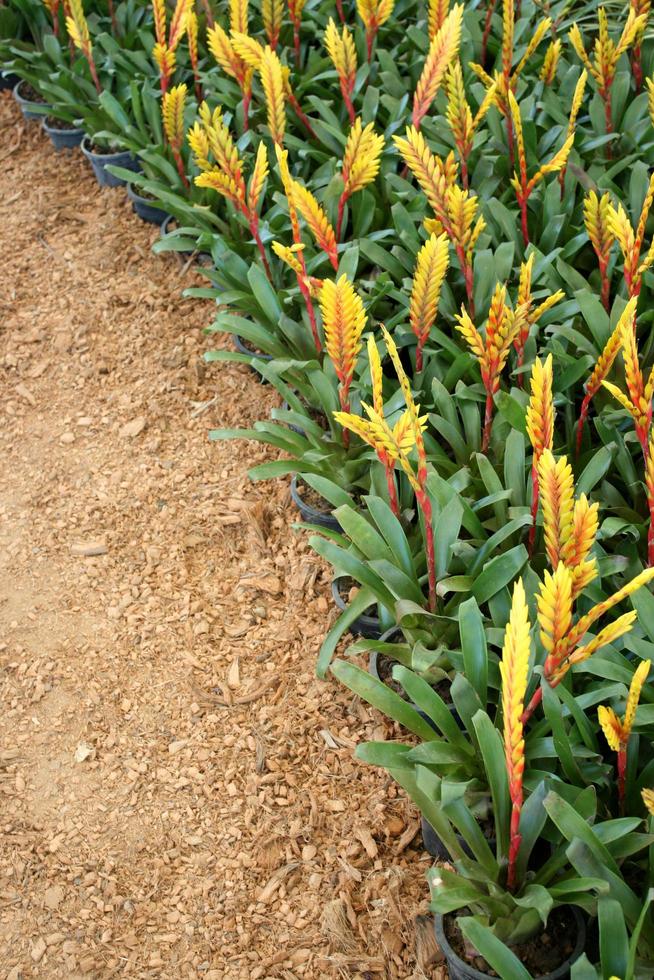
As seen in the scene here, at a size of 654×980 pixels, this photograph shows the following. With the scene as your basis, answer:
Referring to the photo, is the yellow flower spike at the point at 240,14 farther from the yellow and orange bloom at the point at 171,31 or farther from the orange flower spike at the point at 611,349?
the orange flower spike at the point at 611,349

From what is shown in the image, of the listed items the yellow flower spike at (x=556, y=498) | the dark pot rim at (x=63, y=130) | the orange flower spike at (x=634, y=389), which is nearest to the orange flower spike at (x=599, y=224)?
the orange flower spike at (x=634, y=389)

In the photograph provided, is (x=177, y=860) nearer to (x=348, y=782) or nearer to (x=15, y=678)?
(x=348, y=782)

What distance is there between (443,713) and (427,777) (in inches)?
7.9

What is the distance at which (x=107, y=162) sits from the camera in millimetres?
3627

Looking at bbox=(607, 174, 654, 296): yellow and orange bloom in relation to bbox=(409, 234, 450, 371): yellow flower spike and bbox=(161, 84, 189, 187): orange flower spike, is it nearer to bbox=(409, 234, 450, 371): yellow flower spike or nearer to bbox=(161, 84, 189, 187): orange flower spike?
bbox=(409, 234, 450, 371): yellow flower spike

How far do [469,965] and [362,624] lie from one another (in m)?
0.78

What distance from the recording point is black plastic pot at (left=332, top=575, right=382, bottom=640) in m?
2.24

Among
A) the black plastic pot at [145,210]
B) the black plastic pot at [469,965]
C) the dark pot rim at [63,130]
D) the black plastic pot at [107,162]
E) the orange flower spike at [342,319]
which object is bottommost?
the black plastic pot at [469,965]

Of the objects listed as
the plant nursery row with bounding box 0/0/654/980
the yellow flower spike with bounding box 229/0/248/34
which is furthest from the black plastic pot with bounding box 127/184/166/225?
the yellow flower spike with bounding box 229/0/248/34

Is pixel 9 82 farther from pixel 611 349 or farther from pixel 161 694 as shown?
pixel 611 349

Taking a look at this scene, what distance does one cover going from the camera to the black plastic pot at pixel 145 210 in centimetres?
352

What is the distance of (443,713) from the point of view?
1.82 metres

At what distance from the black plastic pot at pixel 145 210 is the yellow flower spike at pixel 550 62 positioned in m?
1.37

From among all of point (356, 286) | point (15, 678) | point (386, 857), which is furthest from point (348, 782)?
point (356, 286)
